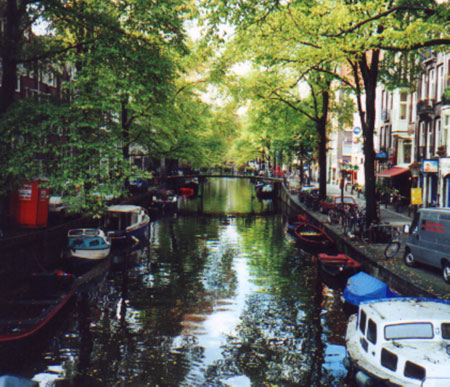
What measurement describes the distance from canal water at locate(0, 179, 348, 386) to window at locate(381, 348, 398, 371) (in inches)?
99.4

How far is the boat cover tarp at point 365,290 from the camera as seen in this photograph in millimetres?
16656

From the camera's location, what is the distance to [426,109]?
39.1m

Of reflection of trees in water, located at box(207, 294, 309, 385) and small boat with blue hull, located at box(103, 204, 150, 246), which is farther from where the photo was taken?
small boat with blue hull, located at box(103, 204, 150, 246)

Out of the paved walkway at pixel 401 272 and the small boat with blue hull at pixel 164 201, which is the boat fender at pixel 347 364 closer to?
the paved walkway at pixel 401 272

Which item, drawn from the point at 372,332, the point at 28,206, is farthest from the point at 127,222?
the point at 372,332

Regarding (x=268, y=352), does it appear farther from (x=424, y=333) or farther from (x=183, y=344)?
(x=424, y=333)

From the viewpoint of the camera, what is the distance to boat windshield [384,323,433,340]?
11.1 meters

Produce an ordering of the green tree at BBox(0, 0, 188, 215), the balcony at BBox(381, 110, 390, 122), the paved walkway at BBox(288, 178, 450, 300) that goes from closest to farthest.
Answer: the paved walkway at BBox(288, 178, 450, 300), the green tree at BBox(0, 0, 188, 215), the balcony at BBox(381, 110, 390, 122)

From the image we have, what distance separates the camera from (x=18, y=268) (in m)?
22.5

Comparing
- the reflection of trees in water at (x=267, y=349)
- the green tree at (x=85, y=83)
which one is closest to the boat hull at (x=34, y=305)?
the green tree at (x=85, y=83)

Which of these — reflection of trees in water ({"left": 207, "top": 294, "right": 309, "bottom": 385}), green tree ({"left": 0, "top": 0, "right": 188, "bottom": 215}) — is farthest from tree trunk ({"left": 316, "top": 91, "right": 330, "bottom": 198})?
reflection of trees in water ({"left": 207, "top": 294, "right": 309, "bottom": 385})

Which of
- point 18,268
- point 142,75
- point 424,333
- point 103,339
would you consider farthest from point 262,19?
point 18,268

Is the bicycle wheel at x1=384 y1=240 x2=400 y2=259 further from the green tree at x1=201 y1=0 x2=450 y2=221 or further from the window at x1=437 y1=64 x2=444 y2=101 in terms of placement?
the window at x1=437 y1=64 x2=444 y2=101

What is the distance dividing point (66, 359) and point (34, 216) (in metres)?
12.9
